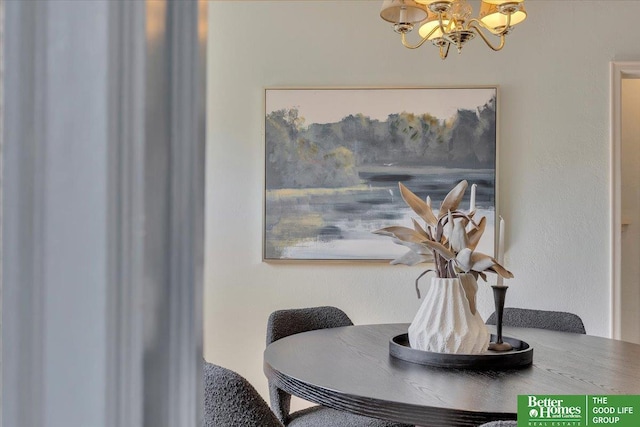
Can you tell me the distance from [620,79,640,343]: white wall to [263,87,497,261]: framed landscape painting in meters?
1.69

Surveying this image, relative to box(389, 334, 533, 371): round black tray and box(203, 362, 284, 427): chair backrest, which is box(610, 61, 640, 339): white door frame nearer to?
box(389, 334, 533, 371): round black tray

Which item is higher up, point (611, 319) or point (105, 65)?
point (105, 65)

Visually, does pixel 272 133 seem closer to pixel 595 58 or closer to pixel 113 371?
pixel 595 58

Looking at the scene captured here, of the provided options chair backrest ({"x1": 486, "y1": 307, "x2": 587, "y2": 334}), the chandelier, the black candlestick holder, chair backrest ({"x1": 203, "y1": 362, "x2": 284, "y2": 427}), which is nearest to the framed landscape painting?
chair backrest ({"x1": 486, "y1": 307, "x2": 587, "y2": 334})

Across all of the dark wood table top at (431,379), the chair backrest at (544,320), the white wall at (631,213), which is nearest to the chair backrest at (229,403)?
the dark wood table top at (431,379)

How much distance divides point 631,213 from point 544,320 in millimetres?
2213

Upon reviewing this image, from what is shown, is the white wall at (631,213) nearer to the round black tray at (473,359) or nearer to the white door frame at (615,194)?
the white door frame at (615,194)

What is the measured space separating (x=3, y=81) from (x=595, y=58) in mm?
3294

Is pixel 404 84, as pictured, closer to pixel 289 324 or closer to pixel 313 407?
pixel 289 324

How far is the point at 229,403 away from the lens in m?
1.28

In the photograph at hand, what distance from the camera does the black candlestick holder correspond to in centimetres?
163

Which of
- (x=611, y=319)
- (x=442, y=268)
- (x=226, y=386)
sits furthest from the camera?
(x=611, y=319)

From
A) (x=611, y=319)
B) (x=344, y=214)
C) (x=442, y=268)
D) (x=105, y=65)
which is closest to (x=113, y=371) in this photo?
(x=105, y=65)

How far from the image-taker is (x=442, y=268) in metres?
1.60
